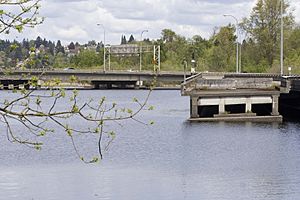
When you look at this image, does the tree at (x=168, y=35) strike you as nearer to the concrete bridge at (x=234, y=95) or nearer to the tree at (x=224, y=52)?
the tree at (x=224, y=52)

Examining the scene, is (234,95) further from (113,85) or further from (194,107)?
(113,85)

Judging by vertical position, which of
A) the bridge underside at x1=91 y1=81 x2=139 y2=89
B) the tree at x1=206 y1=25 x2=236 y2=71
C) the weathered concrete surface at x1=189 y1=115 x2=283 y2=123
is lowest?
the weathered concrete surface at x1=189 y1=115 x2=283 y2=123

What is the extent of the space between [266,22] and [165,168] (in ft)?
264

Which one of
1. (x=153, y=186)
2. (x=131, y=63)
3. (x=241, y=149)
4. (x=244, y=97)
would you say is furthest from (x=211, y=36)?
(x=153, y=186)

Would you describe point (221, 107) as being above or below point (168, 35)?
below

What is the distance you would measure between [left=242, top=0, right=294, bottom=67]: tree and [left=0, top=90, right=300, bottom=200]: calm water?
202ft

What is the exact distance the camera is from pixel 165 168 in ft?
106

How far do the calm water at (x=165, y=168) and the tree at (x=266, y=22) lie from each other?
61.7 m

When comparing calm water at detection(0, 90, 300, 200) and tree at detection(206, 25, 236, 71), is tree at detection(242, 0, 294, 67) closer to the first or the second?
tree at detection(206, 25, 236, 71)

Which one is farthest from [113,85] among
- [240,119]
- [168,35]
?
[240,119]

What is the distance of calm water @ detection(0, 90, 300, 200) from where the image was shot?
26.0 metres

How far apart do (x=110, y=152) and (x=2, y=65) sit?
25.9 metres

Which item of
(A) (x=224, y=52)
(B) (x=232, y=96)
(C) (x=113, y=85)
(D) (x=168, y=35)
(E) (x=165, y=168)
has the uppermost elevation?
(D) (x=168, y=35)

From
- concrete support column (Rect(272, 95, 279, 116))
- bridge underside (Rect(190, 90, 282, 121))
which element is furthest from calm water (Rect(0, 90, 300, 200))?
concrete support column (Rect(272, 95, 279, 116))
